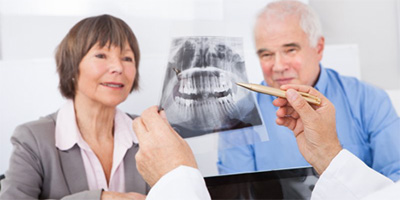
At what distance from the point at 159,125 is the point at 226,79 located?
0.27m

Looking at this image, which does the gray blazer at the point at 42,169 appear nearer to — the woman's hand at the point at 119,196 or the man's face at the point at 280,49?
the woman's hand at the point at 119,196

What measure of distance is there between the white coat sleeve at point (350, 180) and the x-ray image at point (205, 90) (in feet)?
0.84

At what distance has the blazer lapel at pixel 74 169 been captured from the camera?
0.88 meters

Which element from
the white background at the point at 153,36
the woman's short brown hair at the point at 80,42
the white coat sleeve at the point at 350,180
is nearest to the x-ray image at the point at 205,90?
the white background at the point at 153,36

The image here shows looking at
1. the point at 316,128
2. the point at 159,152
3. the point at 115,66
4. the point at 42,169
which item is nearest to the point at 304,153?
the point at 316,128

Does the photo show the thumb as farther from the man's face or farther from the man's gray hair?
the man's gray hair

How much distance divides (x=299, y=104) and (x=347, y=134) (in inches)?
13.4

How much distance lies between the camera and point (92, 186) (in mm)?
895

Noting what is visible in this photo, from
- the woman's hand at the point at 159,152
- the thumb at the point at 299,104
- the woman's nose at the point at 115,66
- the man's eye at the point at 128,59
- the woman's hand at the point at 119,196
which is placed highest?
the man's eye at the point at 128,59

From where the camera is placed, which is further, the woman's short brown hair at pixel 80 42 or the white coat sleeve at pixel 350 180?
the woman's short brown hair at pixel 80 42

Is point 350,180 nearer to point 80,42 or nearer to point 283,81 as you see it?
point 283,81

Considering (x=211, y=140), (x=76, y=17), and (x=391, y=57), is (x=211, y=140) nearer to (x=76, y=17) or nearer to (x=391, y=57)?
(x=76, y=17)

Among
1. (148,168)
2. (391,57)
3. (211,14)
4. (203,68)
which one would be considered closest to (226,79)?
(203,68)

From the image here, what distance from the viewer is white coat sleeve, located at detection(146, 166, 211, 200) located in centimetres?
61
